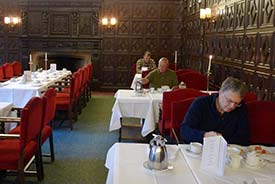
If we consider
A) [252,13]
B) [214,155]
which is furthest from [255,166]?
[252,13]

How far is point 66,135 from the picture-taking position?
572 centimetres

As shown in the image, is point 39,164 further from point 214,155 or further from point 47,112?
point 214,155

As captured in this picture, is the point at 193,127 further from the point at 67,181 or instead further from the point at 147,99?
the point at 147,99

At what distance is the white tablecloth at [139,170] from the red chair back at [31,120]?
91 centimetres

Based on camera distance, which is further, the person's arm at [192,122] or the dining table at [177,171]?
the person's arm at [192,122]

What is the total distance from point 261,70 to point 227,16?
176cm

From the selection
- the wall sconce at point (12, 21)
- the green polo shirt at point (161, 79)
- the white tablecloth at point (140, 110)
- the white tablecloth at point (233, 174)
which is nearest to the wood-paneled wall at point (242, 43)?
the green polo shirt at point (161, 79)

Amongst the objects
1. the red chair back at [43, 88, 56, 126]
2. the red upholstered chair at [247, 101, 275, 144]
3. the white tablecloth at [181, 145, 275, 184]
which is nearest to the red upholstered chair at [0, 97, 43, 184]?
the red chair back at [43, 88, 56, 126]

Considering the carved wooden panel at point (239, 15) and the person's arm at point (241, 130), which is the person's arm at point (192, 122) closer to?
the person's arm at point (241, 130)

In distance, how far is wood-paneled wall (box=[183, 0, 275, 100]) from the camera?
13.7ft

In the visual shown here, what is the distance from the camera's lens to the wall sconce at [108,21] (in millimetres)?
9945

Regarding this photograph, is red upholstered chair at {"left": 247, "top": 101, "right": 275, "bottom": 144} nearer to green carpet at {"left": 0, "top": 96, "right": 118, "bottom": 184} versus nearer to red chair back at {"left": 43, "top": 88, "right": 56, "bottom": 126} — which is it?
green carpet at {"left": 0, "top": 96, "right": 118, "bottom": 184}

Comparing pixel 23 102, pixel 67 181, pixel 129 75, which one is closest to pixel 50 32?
pixel 129 75

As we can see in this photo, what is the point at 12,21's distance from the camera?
9977mm
